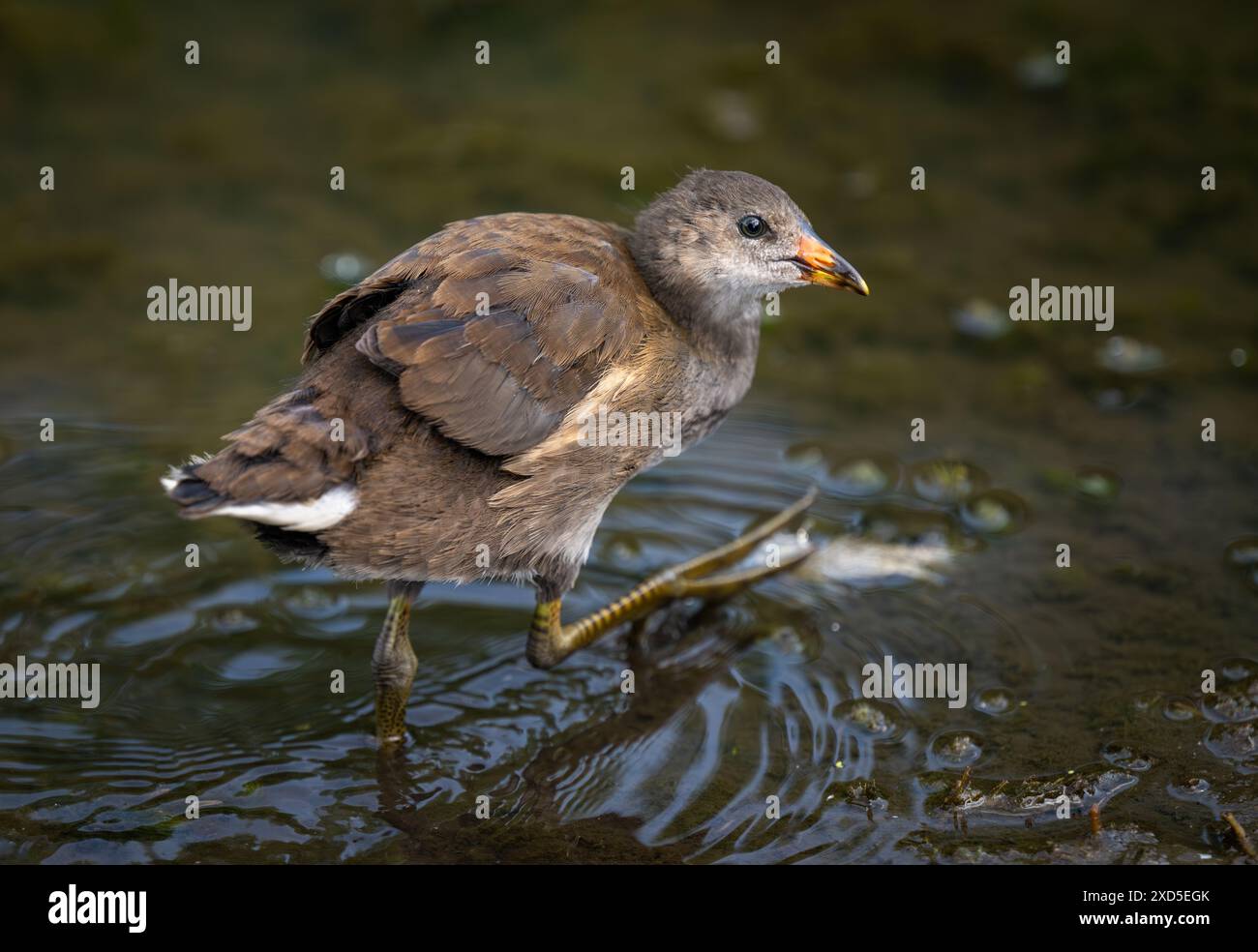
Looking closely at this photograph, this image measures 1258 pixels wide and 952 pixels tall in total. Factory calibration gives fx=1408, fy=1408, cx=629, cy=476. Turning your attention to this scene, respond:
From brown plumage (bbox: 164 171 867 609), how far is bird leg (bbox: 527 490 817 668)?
214 millimetres

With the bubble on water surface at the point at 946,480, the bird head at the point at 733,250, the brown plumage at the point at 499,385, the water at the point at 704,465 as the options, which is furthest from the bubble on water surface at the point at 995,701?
the bird head at the point at 733,250

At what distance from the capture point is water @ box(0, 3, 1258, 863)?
434 centimetres

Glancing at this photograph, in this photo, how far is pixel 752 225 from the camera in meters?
4.64

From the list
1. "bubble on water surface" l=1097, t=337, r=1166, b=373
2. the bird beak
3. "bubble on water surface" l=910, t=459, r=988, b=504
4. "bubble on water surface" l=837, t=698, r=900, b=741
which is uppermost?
"bubble on water surface" l=1097, t=337, r=1166, b=373

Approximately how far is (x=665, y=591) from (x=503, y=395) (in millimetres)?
1359

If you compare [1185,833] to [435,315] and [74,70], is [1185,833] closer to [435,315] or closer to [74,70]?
[435,315]

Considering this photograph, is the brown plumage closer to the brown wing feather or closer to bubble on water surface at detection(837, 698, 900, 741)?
the brown wing feather

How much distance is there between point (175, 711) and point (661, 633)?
1733mm

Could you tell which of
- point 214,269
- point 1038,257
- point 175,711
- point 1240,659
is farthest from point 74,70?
point 1240,659

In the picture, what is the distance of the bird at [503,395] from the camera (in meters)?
4.02

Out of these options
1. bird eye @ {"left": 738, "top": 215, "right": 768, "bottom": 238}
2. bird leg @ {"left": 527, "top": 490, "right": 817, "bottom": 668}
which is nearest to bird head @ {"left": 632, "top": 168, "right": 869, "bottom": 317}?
bird eye @ {"left": 738, "top": 215, "right": 768, "bottom": 238}
